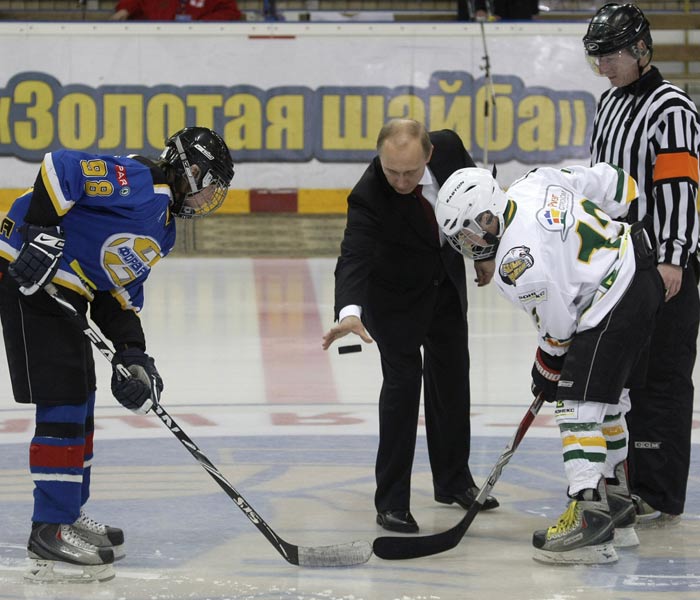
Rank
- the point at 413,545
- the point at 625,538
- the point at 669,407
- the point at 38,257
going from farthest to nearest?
the point at 669,407
the point at 625,538
the point at 413,545
the point at 38,257

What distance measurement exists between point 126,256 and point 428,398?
1.11m

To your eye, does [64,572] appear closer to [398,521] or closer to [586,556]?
[398,521]

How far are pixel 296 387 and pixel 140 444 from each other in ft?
3.54

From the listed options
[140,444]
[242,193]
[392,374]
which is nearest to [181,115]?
[242,193]

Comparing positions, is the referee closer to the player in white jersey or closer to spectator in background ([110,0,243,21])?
the player in white jersey

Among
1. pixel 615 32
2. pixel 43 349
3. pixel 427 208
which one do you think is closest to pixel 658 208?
pixel 615 32

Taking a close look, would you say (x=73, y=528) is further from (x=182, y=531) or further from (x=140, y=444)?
(x=140, y=444)

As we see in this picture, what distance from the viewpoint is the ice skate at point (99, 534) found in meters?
3.28

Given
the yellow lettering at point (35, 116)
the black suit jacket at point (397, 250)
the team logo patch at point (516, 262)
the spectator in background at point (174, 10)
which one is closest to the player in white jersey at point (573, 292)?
the team logo patch at point (516, 262)

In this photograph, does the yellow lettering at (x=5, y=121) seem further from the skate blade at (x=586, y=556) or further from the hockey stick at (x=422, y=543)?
the skate blade at (x=586, y=556)

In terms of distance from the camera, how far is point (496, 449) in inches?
172

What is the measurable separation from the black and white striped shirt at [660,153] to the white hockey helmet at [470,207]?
1.91 ft

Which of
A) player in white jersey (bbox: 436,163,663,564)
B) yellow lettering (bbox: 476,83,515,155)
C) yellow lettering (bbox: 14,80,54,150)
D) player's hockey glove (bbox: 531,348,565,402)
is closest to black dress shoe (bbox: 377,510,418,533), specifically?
player in white jersey (bbox: 436,163,663,564)

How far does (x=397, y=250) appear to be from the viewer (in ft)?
12.1
